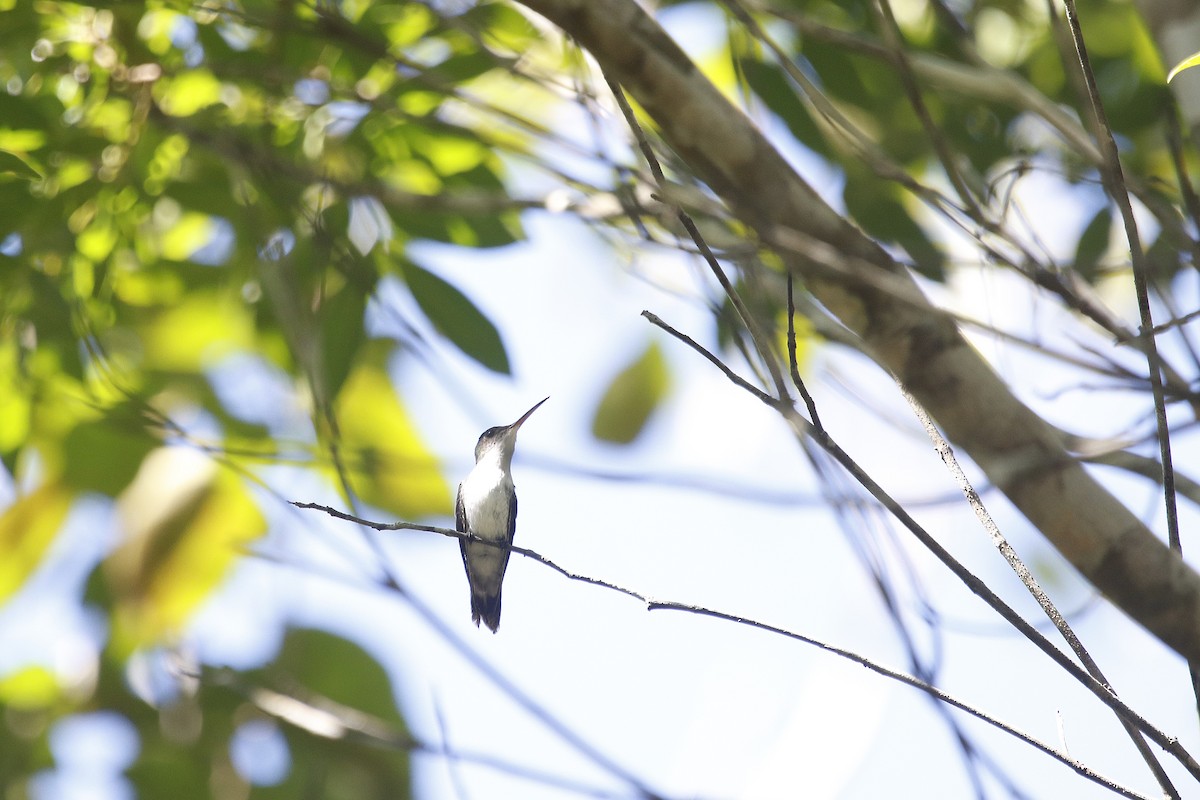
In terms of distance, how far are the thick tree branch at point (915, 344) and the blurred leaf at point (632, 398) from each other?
239cm

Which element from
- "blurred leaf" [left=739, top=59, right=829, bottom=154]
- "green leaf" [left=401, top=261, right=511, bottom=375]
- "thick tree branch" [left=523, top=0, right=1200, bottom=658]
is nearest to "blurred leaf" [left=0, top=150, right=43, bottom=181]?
"green leaf" [left=401, top=261, right=511, bottom=375]

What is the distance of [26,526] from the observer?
413 cm

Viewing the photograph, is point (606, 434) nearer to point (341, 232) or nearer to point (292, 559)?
Result: point (341, 232)

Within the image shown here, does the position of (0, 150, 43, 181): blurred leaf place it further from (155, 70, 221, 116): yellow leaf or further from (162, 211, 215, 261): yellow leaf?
(162, 211, 215, 261): yellow leaf

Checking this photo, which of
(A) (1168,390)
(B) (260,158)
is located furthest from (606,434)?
(A) (1168,390)

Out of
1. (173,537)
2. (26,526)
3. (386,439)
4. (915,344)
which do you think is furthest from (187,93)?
(915,344)

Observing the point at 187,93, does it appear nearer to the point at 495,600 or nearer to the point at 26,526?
the point at 26,526

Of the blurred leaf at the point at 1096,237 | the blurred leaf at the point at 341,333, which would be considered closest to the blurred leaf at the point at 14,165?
the blurred leaf at the point at 341,333

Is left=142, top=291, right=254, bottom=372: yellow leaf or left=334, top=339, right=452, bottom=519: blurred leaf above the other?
left=334, top=339, right=452, bottom=519: blurred leaf

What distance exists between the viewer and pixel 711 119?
6.30ft

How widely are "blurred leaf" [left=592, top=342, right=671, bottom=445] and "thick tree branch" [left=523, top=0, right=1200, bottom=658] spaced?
94.1 inches

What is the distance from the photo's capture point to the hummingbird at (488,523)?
4.69m

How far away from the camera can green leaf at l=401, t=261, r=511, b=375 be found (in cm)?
276

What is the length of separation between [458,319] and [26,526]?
2387mm
